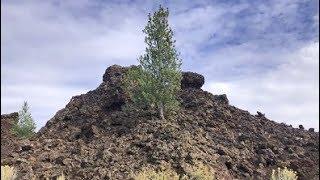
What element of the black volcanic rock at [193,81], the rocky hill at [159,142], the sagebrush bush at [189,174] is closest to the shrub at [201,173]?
the sagebrush bush at [189,174]

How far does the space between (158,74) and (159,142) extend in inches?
386

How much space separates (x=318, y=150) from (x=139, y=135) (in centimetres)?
1895

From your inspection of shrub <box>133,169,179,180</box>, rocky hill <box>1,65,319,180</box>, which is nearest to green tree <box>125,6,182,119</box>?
rocky hill <box>1,65,319,180</box>

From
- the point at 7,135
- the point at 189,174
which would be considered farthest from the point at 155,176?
the point at 7,135

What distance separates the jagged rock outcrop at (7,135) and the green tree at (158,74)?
12.8 meters

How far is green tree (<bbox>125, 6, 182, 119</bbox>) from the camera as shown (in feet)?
152

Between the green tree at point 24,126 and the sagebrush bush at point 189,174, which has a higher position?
the green tree at point 24,126

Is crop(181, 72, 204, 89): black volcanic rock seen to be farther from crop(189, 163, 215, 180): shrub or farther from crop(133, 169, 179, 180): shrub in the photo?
crop(133, 169, 179, 180): shrub

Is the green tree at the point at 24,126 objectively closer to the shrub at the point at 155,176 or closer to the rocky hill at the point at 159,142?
the rocky hill at the point at 159,142

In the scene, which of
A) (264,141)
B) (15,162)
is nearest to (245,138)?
(264,141)

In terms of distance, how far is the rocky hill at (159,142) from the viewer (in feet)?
123

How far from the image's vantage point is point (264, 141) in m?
46.8

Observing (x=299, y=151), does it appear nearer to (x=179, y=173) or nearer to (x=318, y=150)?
(x=318, y=150)

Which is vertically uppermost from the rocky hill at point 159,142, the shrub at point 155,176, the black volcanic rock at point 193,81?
the black volcanic rock at point 193,81
